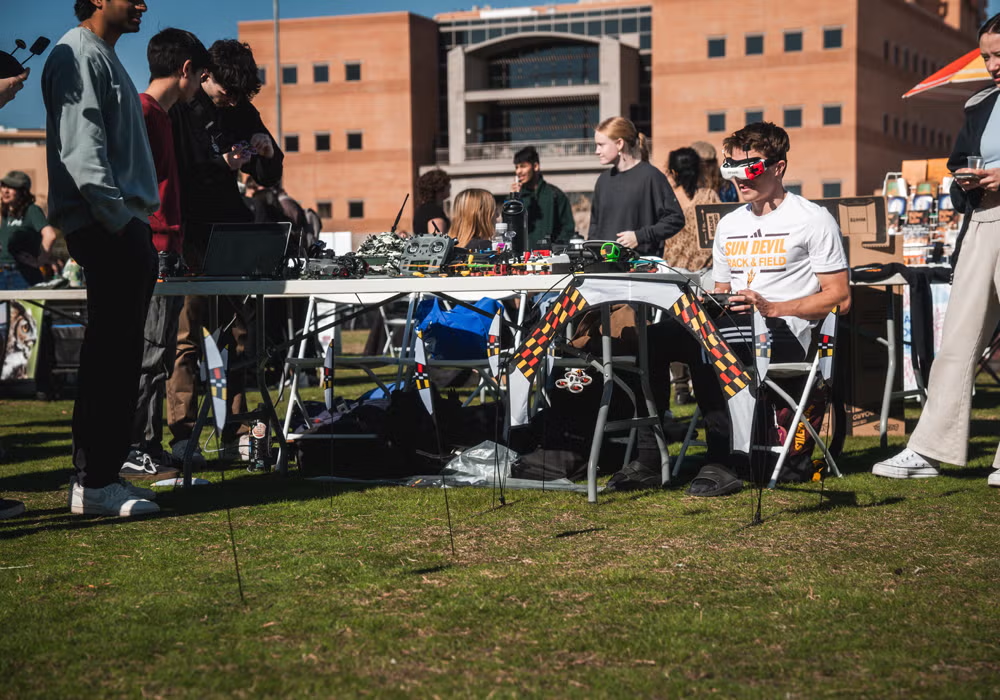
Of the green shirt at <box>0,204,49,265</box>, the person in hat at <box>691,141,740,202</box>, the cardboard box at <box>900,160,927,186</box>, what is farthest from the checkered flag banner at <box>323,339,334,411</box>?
the cardboard box at <box>900,160,927,186</box>

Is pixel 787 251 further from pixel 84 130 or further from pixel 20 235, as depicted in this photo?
pixel 20 235

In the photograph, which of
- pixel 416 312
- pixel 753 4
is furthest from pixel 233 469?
pixel 753 4

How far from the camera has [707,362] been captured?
5.37 m

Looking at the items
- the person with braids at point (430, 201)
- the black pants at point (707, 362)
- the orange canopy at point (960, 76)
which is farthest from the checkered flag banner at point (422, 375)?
the orange canopy at point (960, 76)

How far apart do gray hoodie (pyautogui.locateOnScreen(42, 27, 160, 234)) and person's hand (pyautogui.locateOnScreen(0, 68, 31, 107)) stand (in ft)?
0.32

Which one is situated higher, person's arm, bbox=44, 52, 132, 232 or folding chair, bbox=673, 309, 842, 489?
person's arm, bbox=44, 52, 132, 232

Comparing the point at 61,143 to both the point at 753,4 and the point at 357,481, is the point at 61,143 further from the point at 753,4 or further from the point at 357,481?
the point at 753,4

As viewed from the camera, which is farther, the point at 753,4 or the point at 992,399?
the point at 753,4

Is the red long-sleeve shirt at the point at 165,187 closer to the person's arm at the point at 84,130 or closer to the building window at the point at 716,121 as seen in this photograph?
the person's arm at the point at 84,130

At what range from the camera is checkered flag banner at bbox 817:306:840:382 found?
534cm

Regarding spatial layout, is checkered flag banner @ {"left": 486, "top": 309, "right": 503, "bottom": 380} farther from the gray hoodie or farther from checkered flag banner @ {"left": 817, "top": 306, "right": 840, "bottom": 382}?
the gray hoodie

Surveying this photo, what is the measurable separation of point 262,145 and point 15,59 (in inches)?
66.1

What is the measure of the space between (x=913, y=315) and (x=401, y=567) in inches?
185

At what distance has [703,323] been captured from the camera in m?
4.66
